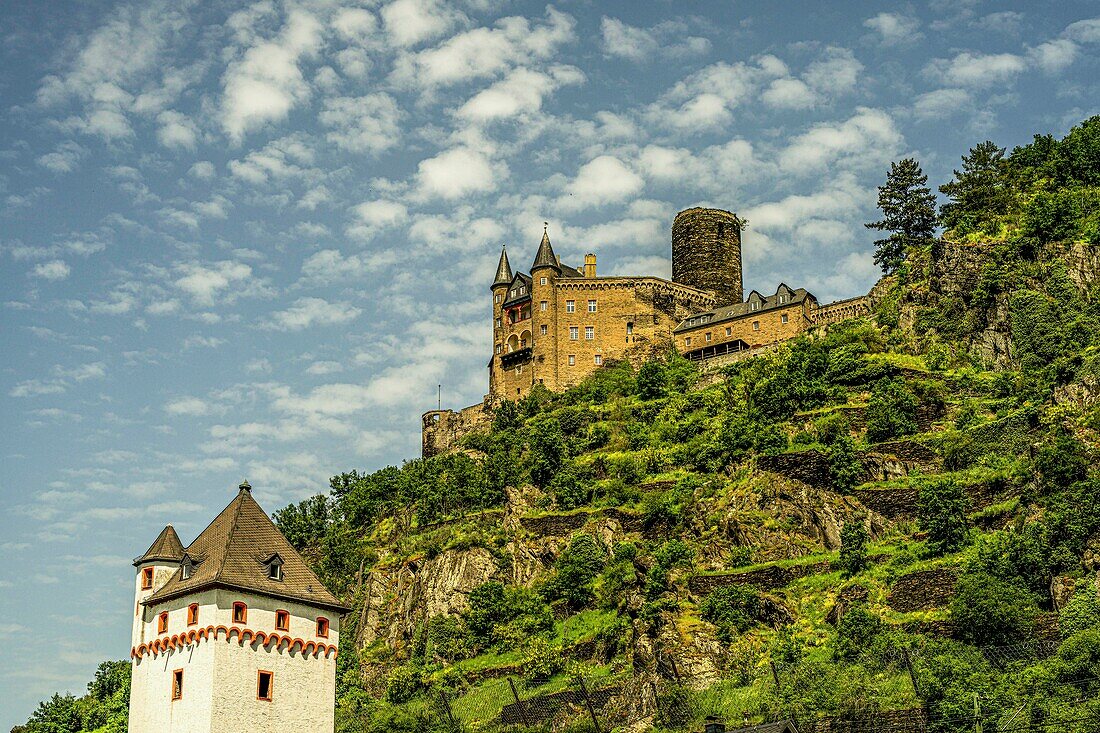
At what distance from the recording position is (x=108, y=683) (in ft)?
282

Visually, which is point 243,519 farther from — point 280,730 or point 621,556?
point 621,556

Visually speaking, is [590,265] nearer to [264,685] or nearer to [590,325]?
[590,325]

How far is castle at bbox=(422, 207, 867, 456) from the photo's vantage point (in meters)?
98.8

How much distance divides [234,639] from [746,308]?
59.2 metres

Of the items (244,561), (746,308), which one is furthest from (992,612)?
(746,308)

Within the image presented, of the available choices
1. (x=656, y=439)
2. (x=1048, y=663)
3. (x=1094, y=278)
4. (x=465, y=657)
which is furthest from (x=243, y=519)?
(x=1094, y=278)

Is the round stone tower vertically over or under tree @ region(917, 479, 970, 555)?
over

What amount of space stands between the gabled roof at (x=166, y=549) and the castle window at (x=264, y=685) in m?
7.20

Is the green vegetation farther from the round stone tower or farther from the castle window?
the round stone tower

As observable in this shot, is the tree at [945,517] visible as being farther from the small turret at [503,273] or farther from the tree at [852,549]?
the small turret at [503,273]

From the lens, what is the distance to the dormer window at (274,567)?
166 feet

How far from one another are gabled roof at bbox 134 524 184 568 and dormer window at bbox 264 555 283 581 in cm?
448

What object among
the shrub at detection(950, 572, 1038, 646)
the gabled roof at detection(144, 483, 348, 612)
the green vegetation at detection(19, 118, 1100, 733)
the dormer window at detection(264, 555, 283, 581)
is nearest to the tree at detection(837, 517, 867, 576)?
the green vegetation at detection(19, 118, 1100, 733)

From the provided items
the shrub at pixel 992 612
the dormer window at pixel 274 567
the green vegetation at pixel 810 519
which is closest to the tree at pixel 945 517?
the green vegetation at pixel 810 519
